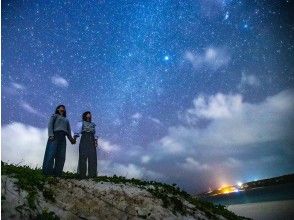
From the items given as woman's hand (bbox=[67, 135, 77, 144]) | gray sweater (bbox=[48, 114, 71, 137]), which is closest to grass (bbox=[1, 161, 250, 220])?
woman's hand (bbox=[67, 135, 77, 144])

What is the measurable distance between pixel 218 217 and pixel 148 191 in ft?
9.42

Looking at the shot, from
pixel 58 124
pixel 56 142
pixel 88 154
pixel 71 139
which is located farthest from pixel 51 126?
pixel 88 154

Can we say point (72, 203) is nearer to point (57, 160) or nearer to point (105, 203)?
point (105, 203)

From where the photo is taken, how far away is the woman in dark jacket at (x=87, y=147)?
1185 centimetres

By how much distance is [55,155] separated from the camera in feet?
35.6

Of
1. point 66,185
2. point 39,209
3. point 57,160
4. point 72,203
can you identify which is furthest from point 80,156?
point 39,209

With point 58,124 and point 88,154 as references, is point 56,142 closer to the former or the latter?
point 58,124

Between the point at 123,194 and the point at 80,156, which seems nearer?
the point at 123,194

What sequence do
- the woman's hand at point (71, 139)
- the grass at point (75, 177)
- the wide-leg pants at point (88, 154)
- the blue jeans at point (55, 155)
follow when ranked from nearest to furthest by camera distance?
the grass at point (75, 177) < the blue jeans at point (55, 155) < the woman's hand at point (71, 139) < the wide-leg pants at point (88, 154)

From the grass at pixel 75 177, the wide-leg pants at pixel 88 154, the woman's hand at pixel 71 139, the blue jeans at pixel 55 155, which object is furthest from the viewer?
the wide-leg pants at pixel 88 154

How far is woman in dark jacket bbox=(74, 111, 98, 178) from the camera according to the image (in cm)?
1185

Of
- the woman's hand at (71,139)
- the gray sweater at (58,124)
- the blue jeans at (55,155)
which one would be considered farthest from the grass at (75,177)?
the gray sweater at (58,124)

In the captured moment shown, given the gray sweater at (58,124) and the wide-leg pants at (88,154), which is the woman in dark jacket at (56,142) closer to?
the gray sweater at (58,124)

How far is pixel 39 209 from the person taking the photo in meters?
7.75
